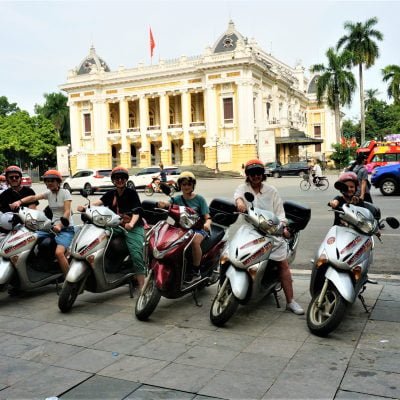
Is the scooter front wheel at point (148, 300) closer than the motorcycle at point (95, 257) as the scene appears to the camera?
Yes

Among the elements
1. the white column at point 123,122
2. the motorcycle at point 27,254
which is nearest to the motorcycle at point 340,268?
the motorcycle at point 27,254

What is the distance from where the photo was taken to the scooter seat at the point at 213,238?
546cm

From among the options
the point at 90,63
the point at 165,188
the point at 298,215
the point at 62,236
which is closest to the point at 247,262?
the point at 165,188

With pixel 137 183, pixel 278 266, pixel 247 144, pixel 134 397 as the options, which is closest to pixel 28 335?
pixel 134 397

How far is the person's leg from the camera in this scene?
5617 mm

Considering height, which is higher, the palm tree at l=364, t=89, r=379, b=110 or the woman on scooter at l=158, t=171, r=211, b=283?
the palm tree at l=364, t=89, r=379, b=110

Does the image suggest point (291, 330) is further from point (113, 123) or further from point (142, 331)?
point (113, 123)

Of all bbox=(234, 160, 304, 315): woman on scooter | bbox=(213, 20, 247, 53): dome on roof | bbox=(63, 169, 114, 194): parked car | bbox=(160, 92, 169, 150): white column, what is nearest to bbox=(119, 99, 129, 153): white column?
bbox=(160, 92, 169, 150): white column

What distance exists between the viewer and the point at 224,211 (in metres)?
5.46

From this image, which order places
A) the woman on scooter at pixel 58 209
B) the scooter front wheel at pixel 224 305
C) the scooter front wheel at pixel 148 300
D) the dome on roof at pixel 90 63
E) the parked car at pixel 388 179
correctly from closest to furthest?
1. the scooter front wheel at pixel 224 305
2. the scooter front wheel at pixel 148 300
3. the woman on scooter at pixel 58 209
4. the parked car at pixel 388 179
5. the dome on roof at pixel 90 63

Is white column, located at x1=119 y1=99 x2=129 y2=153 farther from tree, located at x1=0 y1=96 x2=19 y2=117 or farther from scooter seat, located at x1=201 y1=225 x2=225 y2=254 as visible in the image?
scooter seat, located at x1=201 y1=225 x2=225 y2=254

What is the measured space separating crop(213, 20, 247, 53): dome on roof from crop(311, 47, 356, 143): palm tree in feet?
30.9

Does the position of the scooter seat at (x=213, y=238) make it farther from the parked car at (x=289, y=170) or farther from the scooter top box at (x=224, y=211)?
the parked car at (x=289, y=170)

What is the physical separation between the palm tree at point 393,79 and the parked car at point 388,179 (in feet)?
124
